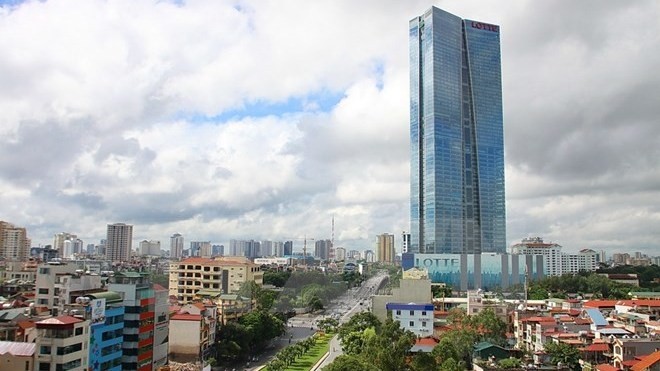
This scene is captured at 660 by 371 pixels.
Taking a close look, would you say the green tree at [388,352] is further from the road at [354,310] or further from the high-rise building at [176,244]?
the high-rise building at [176,244]

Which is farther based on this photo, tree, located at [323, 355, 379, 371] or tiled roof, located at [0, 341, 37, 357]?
tiled roof, located at [0, 341, 37, 357]

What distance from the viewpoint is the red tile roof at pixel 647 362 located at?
766 inches

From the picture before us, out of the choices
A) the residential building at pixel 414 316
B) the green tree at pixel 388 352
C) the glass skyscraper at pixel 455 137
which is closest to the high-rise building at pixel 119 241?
the glass skyscraper at pixel 455 137

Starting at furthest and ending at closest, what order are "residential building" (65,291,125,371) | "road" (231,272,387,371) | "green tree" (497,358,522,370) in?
"road" (231,272,387,371), "residential building" (65,291,125,371), "green tree" (497,358,522,370)

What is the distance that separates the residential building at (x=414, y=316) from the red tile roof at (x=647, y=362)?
14686 millimetres

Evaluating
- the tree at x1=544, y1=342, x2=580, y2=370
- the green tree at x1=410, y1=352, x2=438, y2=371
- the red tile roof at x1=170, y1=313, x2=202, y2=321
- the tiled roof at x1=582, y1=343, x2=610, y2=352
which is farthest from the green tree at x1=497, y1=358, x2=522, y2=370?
the red tile roof at x1=170, y1=313, x2=202, y2=321

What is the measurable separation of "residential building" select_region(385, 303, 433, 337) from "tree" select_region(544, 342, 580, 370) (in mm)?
11311

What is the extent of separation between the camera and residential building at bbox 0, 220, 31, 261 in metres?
76.6

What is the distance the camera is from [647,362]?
19750 millimetres

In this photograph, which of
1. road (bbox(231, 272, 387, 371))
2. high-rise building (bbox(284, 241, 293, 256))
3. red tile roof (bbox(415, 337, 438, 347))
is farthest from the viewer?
high-rise building (bbox(284, 241, 293, 256))

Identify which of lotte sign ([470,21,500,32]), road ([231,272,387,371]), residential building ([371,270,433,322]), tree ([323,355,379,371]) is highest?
lotte sign ([470,21,500,32])

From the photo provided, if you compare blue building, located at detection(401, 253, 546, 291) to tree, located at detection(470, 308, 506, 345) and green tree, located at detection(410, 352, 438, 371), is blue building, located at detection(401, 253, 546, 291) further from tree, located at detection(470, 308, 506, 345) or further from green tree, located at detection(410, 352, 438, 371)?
green tree, located at detection(410, 352, 438, 371)

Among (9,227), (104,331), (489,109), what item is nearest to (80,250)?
(9,227)

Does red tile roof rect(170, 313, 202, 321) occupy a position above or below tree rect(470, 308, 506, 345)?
above
